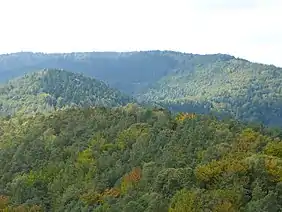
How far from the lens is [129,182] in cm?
7544

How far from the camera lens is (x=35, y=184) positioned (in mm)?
89625

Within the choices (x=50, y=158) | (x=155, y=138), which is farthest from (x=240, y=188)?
(x=50, y=158)

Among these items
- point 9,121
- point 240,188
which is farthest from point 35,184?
point 9,121

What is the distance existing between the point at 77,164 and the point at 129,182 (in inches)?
732

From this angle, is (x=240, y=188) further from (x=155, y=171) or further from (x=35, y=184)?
(x=35, y=184)

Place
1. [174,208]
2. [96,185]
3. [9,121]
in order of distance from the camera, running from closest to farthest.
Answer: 1. [174,208]
2. [96,185]
3. [9,121]

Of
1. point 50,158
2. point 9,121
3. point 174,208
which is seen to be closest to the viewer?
point 174,208

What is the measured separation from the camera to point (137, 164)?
278 ft

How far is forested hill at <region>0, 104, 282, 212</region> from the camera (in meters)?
62.5

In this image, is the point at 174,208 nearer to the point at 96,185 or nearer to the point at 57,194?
the point at 96,185

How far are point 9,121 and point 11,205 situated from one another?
70234 millimetres

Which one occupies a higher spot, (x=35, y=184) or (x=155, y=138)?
(x=155, y=138)

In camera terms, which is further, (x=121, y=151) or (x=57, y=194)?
(x=121, y=151)

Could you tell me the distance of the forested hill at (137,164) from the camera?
62.5 metres
